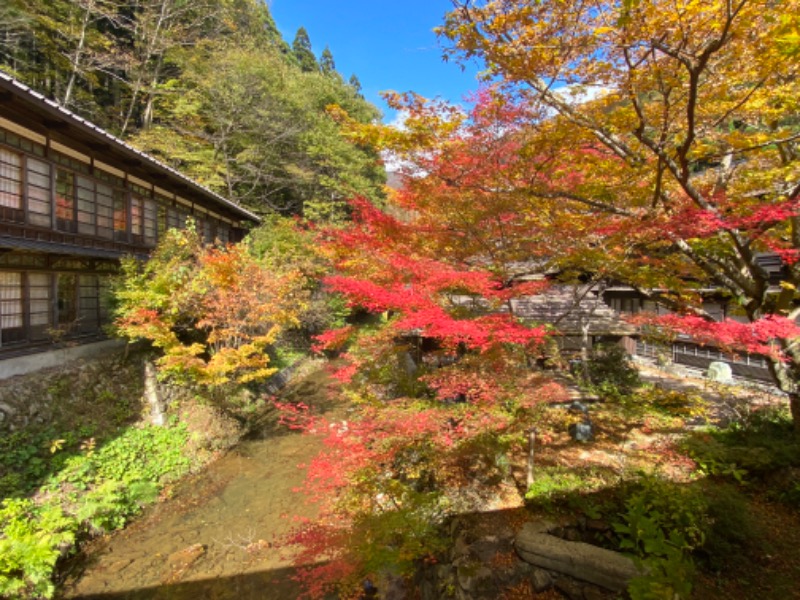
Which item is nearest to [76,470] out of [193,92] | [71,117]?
[71,117]

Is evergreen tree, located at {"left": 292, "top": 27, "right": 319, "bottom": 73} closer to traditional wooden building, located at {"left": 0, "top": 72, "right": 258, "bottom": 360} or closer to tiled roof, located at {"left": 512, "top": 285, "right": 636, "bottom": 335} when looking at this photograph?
traditional wooden building, located at {"left": 0, "top": 72, "right": 258, "bottom": 360}

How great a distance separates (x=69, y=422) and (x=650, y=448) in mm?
13189

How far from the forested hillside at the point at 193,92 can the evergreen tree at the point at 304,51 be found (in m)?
14.4

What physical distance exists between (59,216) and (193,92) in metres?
14.3

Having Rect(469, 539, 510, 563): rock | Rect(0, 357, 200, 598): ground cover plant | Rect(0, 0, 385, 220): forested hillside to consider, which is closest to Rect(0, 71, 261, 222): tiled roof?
Rect(0, 357, 200, 598): ground cover plant

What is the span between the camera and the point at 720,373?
12.8 meters

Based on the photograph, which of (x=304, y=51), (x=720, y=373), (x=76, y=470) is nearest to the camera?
(x=76, y=470)

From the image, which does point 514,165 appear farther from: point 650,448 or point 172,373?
point 172,373

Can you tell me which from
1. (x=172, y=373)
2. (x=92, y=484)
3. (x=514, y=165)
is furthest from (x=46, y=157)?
(x=514, y=165)

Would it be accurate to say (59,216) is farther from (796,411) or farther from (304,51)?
(304,51)

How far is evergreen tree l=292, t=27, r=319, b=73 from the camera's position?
41.4 meters

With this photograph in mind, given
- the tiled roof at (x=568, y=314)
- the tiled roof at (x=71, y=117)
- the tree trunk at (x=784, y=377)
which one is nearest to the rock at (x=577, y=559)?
the tree trunk at (x=784, y=377)

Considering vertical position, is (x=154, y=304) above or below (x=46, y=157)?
below

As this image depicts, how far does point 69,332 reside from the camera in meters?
11.2
